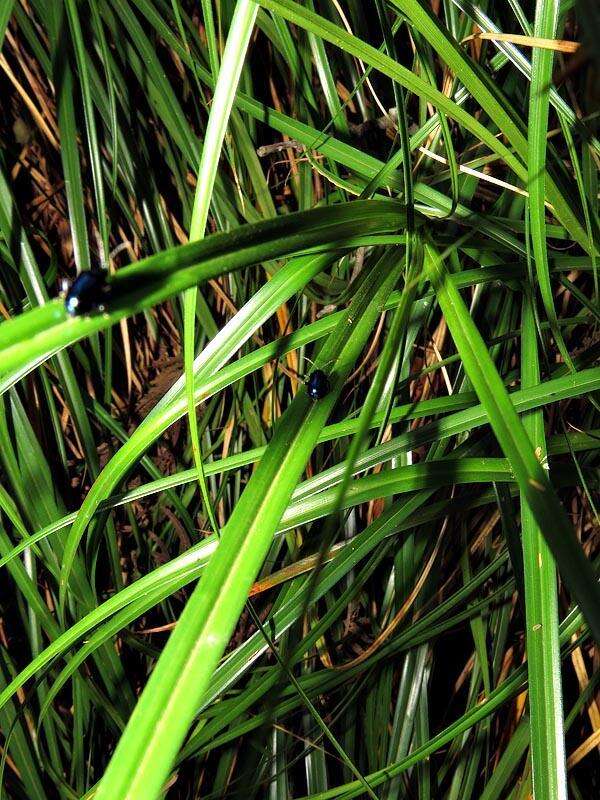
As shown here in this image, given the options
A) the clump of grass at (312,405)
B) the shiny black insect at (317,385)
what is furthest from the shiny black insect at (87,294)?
the shiny black insect at (317,385)

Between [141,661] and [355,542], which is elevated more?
[355,542]

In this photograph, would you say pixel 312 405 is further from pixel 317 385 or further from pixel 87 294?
pixel 87 294

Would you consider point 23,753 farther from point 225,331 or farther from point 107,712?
point 225,331

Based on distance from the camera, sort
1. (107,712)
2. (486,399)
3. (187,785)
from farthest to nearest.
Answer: (187,785), (107,712), (486,399)

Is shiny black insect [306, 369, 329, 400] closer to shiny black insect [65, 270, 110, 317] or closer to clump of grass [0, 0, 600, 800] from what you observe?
clump of grass [0, 0, 600, 800]

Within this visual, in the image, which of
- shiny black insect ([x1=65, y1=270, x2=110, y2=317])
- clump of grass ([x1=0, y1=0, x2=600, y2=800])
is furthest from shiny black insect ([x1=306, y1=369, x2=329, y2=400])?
shiny black insect ([x1=65, y1=270, x2=110, y2=317])

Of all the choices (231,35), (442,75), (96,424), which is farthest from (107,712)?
(442,75)

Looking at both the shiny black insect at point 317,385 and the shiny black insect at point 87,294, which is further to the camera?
the shiny black insect at point 317,385

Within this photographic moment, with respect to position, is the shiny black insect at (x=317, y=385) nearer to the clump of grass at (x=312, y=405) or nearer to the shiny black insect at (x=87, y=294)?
the clump of grass at (x=312, y=405)
